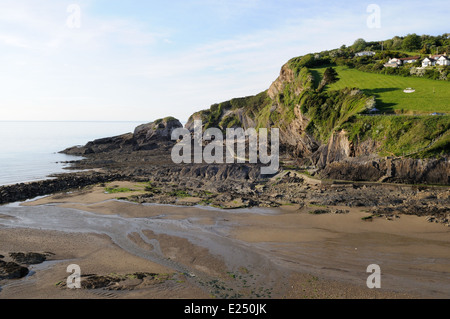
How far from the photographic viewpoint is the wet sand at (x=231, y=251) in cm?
1595

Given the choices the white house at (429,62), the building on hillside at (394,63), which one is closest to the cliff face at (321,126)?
the building on hillside at (394,63)

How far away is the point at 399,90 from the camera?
48.6 meters

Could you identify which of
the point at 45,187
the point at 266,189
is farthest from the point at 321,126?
the point at 45,187

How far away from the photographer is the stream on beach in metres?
16.8

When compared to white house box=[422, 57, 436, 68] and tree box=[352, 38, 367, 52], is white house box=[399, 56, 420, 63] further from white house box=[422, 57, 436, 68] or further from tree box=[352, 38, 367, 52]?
Answer: tree box=[352, 38, 367, 52]

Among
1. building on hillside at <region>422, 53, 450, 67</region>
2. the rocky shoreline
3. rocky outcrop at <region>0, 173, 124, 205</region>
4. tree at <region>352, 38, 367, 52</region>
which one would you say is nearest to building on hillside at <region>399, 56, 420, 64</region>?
building on hillside at <region>422, 53, 450, 67</region>

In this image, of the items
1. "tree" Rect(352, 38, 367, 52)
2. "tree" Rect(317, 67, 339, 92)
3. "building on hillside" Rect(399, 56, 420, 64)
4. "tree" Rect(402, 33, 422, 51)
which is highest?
"tree" Rect(352, 38, 367, 52)

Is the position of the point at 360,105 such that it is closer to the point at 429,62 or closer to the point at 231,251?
the point at 429,62

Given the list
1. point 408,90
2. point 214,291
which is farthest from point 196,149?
point 214,291

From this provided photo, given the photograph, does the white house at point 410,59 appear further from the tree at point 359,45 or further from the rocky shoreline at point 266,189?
the rocky shoreline at point 266,189

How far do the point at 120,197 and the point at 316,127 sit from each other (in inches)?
1326

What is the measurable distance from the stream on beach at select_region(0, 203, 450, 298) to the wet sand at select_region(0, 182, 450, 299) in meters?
0.07

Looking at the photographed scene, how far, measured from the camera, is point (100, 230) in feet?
87.6
